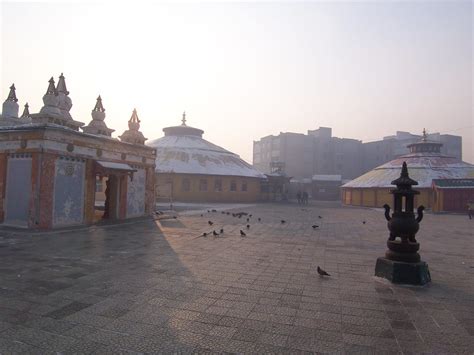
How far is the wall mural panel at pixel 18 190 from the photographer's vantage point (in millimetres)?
13578

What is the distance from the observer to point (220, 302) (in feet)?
19.0

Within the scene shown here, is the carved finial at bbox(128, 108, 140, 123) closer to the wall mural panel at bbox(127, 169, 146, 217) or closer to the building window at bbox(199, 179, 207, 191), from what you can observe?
the wall mural panel at bbox(127, 169, 146, 217)

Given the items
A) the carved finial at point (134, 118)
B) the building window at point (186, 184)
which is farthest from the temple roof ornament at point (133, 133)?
the building window at point (186, 184)

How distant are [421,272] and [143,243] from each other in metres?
8.45

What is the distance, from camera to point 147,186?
20234 millimetres

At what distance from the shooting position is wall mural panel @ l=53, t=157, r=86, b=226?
1398 centimetres

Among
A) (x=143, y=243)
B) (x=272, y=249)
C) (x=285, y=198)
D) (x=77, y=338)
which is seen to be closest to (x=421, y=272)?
(x=272, y=249)

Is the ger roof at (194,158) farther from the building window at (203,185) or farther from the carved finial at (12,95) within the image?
the carved finial at (12,95)

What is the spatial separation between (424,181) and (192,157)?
28.9m

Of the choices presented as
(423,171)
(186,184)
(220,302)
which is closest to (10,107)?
(220,302)

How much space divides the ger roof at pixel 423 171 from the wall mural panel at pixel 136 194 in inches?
1156

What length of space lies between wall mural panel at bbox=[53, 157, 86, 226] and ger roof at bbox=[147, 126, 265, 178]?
2535 cm

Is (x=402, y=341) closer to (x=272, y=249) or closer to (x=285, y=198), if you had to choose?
(x=272, y=249)

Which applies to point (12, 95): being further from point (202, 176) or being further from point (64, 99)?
point (202, 176)
